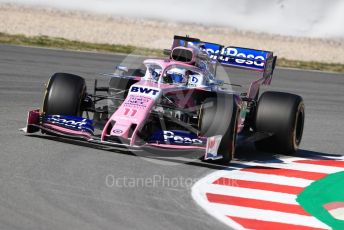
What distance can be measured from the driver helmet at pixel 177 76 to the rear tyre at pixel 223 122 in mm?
1038

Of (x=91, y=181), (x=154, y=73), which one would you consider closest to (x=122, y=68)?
(x=154, y=73)

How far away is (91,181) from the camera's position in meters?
8.34

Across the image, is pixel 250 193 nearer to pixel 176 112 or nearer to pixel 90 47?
pixel 176 112

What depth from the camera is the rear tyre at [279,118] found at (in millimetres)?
11102

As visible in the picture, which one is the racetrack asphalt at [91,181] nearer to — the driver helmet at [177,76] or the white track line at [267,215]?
the white track line at [267,215]

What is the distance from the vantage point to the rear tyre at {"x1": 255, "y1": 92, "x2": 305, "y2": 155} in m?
11.1

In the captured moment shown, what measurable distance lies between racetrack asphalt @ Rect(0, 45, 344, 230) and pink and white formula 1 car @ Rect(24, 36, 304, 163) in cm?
26

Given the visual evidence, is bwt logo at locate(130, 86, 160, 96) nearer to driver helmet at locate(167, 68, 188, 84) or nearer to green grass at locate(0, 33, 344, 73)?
driver helmet at locate(167, 68, 188, 84)

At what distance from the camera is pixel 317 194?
899 cm

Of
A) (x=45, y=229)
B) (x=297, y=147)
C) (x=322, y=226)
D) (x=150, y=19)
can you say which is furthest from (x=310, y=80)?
(x=150, y=19)

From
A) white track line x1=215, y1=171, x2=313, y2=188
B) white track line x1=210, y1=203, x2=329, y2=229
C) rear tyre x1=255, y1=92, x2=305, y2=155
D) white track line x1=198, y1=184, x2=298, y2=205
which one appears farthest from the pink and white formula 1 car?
white track line x1=210, y1=203, x2=329, y2=229

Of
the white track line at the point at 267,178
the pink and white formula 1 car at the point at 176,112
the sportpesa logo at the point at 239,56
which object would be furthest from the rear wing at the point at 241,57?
the white track line at the point at 267,178

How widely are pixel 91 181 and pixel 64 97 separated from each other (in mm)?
2600

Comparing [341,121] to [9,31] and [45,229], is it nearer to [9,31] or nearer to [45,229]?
[45,229]
